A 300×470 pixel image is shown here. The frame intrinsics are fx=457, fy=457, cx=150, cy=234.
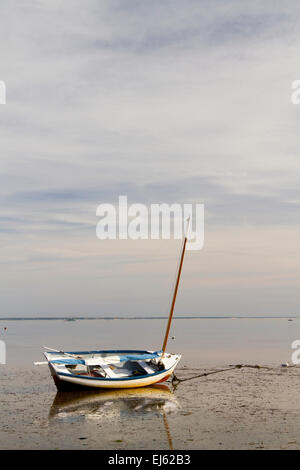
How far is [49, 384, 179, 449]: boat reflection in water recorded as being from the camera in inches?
882

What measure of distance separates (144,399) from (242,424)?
789cm

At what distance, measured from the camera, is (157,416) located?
22.2 meters

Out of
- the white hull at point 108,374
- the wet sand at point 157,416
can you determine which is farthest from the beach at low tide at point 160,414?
the white hull at point 108,374

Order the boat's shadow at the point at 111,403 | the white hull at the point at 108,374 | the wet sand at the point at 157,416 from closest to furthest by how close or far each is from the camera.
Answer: the wet sand at the point at 157,416, the boat's shadow at the point at 111,403, the white hull at the point at 108,374

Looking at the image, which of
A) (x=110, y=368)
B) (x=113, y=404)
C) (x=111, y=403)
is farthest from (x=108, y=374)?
(x=113, y=404)

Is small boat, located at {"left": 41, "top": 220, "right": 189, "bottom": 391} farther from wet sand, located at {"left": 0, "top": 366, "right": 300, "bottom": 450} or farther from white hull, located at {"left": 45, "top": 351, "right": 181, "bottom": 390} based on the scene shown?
wet sand, located at {"left": 0, "top": 366, "right": 300, "bottom": 450}

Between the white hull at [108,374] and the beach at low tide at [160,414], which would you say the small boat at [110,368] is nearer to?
the white hull at [108,374]

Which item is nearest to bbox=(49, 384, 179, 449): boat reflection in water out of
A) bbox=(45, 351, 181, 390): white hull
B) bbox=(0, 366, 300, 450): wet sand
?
bbox=(0, 366, 300, 450): wet sand

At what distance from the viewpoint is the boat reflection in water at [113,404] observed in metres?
22.4

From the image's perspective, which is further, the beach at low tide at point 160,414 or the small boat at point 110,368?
the small boat at point 110,368

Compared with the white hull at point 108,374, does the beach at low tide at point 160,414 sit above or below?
below
